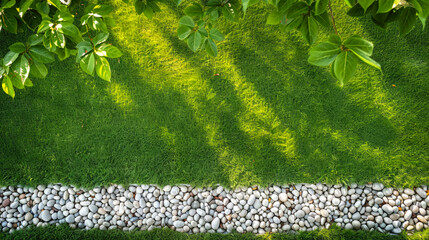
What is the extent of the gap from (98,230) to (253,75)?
2295 mm

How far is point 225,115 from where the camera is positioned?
10.2ft

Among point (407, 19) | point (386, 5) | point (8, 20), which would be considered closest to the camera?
point (386, 5)

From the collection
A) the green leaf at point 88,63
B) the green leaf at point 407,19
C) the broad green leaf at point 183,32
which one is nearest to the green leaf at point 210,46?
the broad green leaf at point 183,32

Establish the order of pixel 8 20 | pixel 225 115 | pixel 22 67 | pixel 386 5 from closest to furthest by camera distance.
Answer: pixel 386 5
pixel 22 67
pixel 8 20
pixel 225 115

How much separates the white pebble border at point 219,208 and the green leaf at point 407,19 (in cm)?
214

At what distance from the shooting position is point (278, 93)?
3105 mm

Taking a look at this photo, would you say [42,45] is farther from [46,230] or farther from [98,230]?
[46,230]

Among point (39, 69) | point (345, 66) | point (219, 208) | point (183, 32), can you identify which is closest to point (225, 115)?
point (219, 208)

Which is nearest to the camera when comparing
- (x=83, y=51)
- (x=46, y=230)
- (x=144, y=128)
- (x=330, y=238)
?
(x=83, y=51)

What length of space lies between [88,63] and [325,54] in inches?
34.5

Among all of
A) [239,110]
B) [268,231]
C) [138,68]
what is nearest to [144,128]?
[138,68]

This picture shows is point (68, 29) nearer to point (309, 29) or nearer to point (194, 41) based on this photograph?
point (194, 41)

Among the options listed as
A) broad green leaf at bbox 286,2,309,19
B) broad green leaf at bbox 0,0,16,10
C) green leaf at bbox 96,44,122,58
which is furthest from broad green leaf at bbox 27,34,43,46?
broad green leaf at bbox 286,2,309,19

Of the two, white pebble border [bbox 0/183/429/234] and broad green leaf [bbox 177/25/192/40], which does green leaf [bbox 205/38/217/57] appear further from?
white pebble border [bbox 0/183/429/234]
